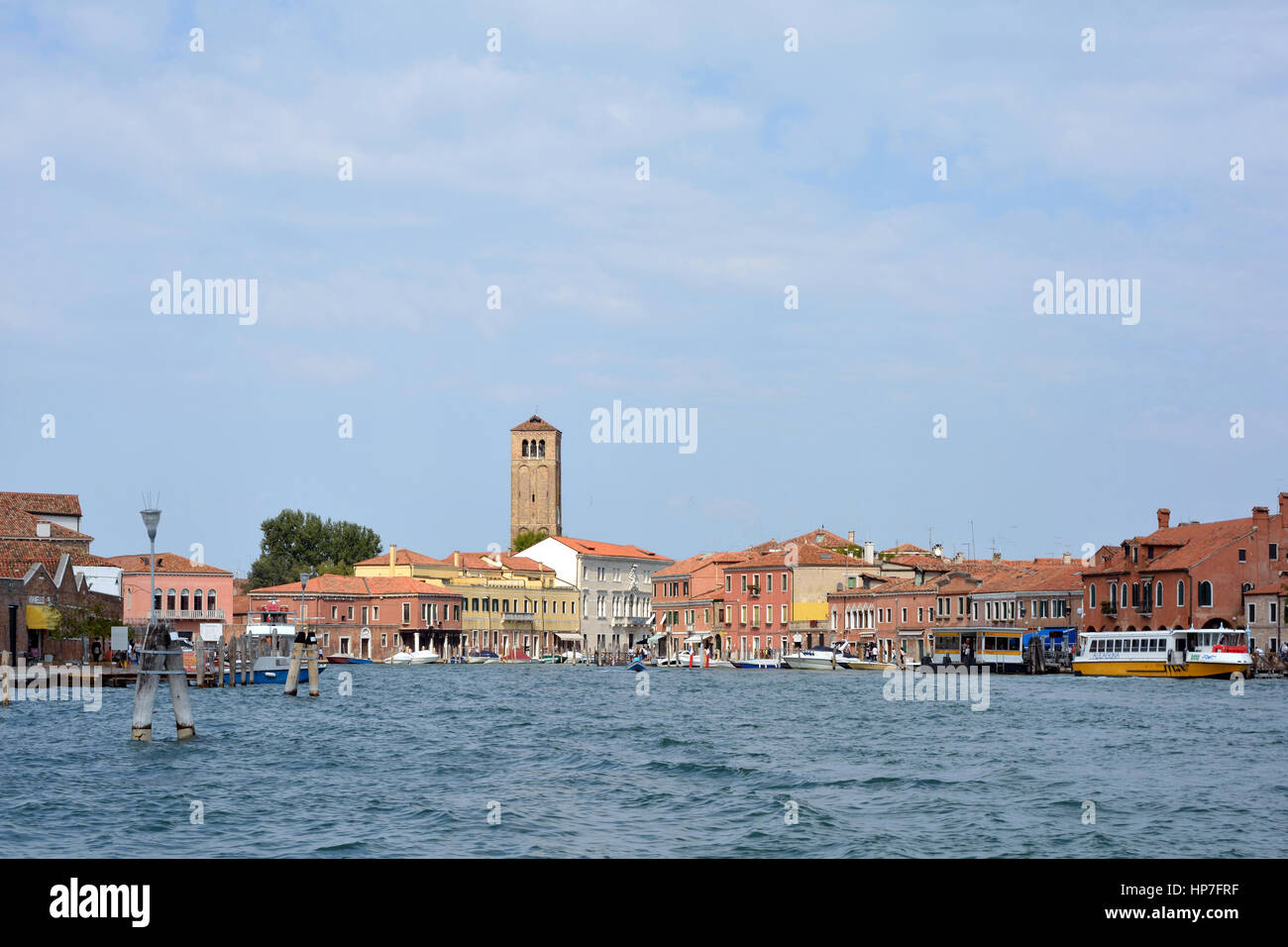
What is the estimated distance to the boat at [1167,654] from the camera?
5619 centimetres

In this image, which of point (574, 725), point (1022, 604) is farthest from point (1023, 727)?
point (1022, 604)

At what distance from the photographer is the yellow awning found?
48.1 metres

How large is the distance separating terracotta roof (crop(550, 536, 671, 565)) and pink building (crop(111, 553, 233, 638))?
3667cm

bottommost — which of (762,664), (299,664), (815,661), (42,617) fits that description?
(762,664)

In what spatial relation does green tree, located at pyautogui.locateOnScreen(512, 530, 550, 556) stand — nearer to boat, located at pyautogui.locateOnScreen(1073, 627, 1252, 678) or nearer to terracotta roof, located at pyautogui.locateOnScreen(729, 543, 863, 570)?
terracotta roof, located at pyautogui.locateOnScreen(729, 543, 863, 570)

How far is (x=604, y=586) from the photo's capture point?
11688 centimetres

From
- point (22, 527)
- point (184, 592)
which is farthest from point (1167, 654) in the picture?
point (184, 592)

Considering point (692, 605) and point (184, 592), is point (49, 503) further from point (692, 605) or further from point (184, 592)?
point (692, 605)

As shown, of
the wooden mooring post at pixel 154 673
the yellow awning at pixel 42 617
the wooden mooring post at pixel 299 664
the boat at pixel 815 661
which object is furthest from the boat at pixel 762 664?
Result: the wooden mooring post at pixel 154 673

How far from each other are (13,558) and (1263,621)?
4939 cm

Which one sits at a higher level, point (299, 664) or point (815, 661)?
point (299, 664)

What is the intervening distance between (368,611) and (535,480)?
46.4m
